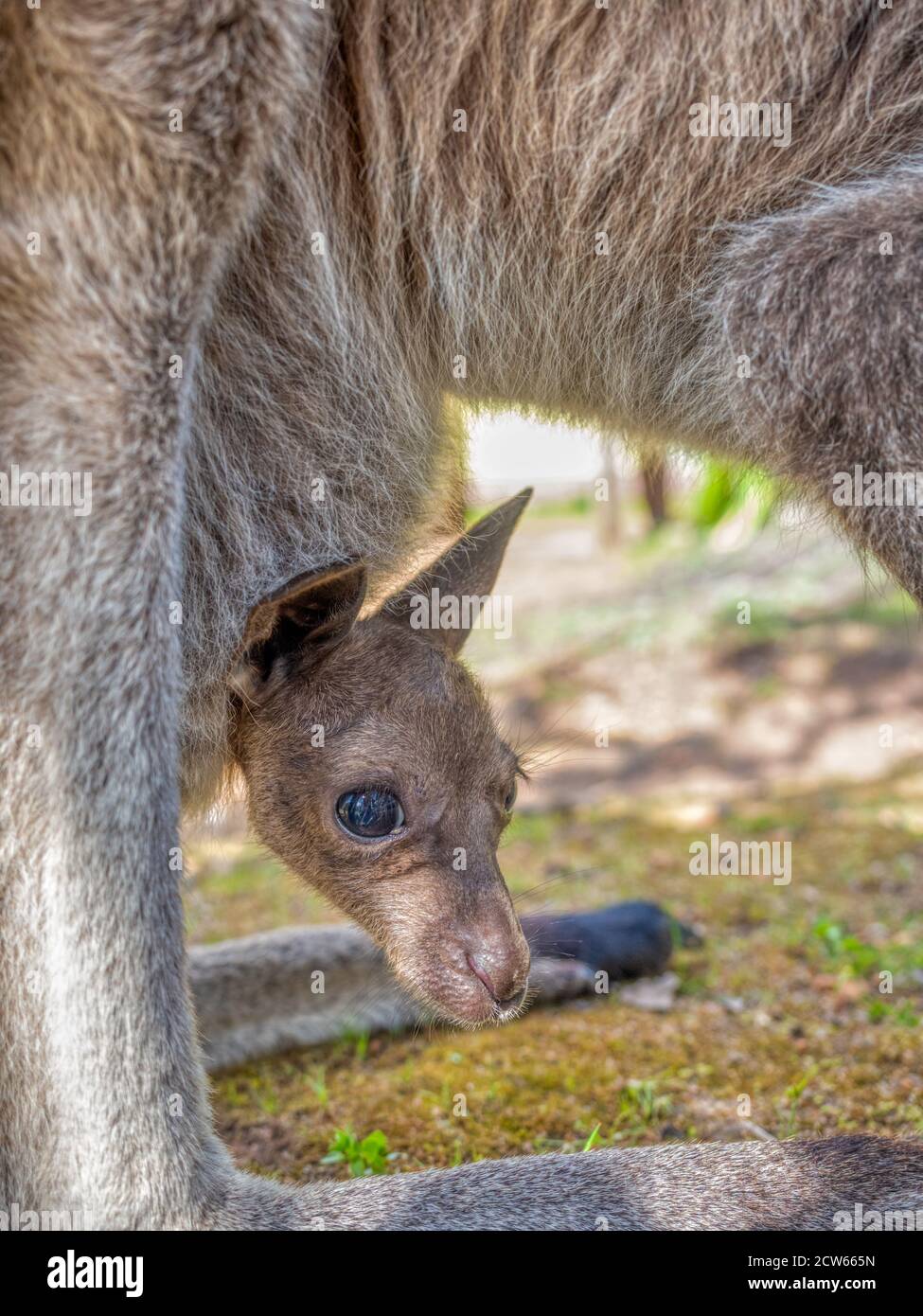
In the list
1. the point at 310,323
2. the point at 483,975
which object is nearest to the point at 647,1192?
the point at 483,975

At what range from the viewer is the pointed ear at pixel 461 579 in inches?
147

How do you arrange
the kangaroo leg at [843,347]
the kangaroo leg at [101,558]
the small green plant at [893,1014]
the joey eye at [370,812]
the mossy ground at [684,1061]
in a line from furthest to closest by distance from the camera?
the small green plant at [893,1014] < the mossy ground at [684,1061] < the joey eye at [370,812] < the kangaroo leg at [843,347] < the kangaroo leg at [101,558]

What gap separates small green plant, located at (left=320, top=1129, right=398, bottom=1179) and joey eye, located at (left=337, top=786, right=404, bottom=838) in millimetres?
808

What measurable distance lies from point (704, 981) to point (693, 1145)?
1.92 m

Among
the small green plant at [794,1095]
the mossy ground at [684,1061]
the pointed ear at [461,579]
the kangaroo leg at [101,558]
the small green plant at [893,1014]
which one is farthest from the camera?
the small green plant at [893,1014]

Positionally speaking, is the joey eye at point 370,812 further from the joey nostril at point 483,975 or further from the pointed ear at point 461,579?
the pointed ear at point 461,579

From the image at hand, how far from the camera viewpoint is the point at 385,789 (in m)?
3.35

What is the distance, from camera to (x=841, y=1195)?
105 inches

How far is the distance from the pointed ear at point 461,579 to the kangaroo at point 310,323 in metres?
0.75

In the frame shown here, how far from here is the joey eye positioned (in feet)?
11.0

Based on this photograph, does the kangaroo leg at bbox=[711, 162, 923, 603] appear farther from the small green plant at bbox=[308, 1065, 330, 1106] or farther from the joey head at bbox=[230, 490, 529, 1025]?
the small green plant at bbox=[308, 1065, 330, 1106]

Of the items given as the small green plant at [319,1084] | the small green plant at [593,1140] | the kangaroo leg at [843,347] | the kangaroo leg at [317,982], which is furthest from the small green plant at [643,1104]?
the kangaroo leg at [843,347]

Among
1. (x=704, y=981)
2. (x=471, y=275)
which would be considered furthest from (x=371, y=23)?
(x=704, y=981)
